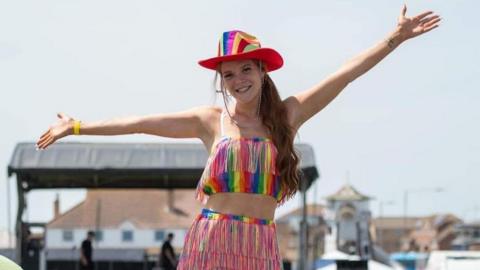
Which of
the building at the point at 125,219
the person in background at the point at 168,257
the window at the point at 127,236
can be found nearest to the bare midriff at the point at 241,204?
the person in background at the point at 168,257

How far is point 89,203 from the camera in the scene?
131 m

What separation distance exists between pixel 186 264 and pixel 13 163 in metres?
17.8

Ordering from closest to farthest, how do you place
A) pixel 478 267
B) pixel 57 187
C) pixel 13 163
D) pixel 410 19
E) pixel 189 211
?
pixel 410 19 → pixel 478 267 → pixel 13 163 → pixel 57 187 → pixel 189 211

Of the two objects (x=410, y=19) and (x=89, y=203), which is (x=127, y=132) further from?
(x=89, y=203)

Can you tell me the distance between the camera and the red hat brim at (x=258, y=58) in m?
5.30

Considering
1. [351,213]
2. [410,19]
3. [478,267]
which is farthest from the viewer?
[351,213]

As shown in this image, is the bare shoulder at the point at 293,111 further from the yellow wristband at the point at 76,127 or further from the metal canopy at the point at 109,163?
the metal canopy at the point at 109,163

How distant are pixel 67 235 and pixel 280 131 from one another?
129m

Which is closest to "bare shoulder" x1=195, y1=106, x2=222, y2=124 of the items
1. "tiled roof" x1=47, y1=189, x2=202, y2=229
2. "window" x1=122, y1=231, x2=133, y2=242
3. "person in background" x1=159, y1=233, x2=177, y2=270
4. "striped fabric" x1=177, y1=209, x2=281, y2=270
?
"striped fabric" x1=177, y1=209, x2=281, y2=270

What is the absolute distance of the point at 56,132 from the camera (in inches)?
217

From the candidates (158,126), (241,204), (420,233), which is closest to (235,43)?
(158,126)

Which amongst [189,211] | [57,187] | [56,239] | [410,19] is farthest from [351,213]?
[410,19]

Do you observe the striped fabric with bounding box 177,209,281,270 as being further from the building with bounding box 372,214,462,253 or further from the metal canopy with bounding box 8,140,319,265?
the building with bounding box 372,214,462,253

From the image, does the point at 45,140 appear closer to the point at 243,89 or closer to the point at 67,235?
the point at 243,89
